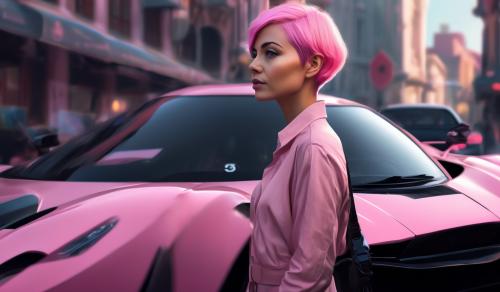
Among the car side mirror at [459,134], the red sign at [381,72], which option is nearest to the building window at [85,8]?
the red sign at [381,72]

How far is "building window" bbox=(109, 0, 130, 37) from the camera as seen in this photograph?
62.0 ft

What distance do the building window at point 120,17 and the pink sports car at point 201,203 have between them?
15.9 metres

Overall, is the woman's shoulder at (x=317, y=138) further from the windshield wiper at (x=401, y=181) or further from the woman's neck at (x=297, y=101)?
the windshield wiper at (x=401, y=181)

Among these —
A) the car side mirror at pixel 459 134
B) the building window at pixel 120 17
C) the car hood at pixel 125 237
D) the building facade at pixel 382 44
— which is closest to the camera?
the car hood at pixel 125 237

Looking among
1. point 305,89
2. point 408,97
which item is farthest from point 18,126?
point 408,97

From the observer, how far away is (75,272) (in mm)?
1721

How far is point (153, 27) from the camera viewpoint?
22562 mm

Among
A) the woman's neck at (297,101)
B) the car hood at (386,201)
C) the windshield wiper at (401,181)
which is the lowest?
the car hood at (386,201)

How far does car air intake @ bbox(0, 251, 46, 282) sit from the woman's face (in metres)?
0.77

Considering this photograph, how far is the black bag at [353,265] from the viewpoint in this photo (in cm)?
154

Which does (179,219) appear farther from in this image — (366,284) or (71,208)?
(366,284)

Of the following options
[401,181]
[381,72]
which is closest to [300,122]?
[401,181]

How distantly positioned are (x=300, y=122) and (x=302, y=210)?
21cm

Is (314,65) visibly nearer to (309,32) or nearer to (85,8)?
(309,32)
